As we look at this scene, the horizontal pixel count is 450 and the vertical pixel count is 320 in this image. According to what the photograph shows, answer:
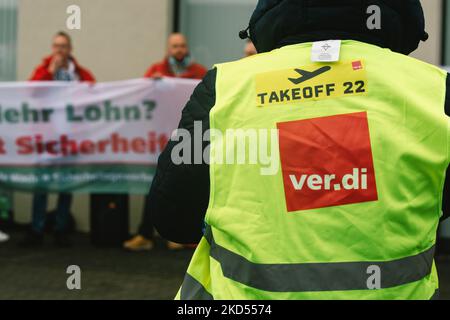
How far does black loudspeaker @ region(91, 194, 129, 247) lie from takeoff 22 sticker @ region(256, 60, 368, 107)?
6.66m

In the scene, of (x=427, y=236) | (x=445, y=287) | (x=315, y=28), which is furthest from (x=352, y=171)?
(x=445, y=287)

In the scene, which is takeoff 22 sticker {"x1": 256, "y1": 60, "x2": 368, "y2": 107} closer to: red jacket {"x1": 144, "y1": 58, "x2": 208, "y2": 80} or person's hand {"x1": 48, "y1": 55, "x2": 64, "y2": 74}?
red jacket {"x1": 144, "y1": 58, "x2": 208, "y2": 80}

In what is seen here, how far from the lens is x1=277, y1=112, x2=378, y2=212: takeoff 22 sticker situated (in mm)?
1886

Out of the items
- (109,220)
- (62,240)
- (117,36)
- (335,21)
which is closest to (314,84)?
(335,21)

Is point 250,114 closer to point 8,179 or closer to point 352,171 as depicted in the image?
point 352,171

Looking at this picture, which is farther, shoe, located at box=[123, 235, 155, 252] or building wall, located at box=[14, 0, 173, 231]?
building wall, located at box=[14, 0, 173, 231]

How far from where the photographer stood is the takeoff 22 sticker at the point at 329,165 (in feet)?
6.19

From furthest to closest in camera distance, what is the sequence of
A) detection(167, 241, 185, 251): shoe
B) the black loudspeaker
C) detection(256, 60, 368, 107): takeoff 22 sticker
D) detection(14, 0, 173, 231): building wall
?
detection(14, 0, 173, 231): building wall → the black loudspeaker → detection(167, 241, 185, 251): shoe → detection(256, 60, 368, 107): takeoff 22 sticker

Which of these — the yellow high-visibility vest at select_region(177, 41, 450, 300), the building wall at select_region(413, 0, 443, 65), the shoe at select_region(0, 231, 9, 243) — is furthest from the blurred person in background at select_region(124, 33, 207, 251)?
the yellow high-visibility vest at select_region(177, 41, 450, 300)

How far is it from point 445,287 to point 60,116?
406cm

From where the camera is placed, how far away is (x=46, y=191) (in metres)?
8.54

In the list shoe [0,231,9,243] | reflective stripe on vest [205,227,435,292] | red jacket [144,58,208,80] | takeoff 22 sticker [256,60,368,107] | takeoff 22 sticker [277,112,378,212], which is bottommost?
shoe [0,231,9,243]

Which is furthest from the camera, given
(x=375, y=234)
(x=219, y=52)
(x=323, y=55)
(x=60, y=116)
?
(x=219, y=52)

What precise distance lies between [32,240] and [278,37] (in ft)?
22.8
